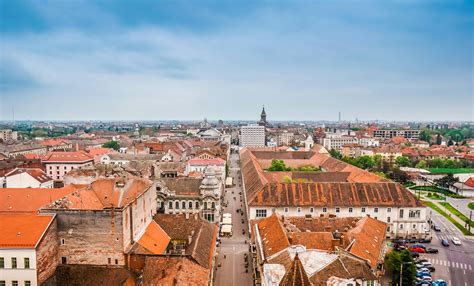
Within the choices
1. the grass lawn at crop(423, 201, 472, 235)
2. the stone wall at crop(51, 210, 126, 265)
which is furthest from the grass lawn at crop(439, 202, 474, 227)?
the stone wall at crop(51, 210, 126, 265)

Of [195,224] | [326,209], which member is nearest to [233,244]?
[195,224]

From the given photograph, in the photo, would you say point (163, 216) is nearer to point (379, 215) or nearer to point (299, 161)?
point (379, 215)

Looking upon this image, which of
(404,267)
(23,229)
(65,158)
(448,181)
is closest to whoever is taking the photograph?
(23,229)

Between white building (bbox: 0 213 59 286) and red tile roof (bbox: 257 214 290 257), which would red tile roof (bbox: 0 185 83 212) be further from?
red tile roof (bbox: 257 214 290 257)

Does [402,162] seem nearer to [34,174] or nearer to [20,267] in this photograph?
[34,174]

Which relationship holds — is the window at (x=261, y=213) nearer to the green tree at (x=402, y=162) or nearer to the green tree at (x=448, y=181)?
the green tree at (x=448, y=181)

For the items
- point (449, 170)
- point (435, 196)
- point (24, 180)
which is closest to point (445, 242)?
point (435, 196)
